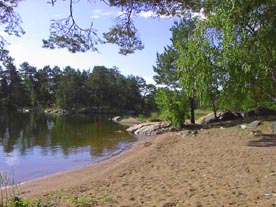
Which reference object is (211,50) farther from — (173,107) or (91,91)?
(91,91)

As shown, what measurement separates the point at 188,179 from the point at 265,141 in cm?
826

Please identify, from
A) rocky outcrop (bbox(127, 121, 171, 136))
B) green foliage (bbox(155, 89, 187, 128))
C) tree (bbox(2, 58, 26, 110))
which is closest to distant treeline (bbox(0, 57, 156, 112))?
tree (bbox(2, 58, 26, 110))

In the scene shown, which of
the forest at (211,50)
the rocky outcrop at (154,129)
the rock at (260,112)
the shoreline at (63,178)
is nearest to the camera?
the forest at (211,50)

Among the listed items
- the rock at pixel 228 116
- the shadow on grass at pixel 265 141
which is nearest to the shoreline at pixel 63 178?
the shadow on grass at pixel 265 141

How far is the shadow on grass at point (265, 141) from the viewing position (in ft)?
57.9

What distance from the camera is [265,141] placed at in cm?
1861

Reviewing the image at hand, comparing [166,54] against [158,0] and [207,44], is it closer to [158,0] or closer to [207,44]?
[207,44]

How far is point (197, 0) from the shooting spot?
29.2ft

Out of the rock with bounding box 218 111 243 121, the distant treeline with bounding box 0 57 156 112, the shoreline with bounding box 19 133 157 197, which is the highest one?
the distant treeline with bounding box 0 57 156 112

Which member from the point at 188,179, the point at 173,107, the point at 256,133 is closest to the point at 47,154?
the point at 173,107

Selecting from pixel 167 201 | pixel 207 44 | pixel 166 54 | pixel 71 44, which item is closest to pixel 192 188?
pixel 167 201

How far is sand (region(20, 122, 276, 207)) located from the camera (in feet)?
29.2

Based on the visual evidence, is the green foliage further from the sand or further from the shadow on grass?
the shadow on grass

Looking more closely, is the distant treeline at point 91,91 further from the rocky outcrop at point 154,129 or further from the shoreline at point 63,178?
the shoreline at point 63,178
